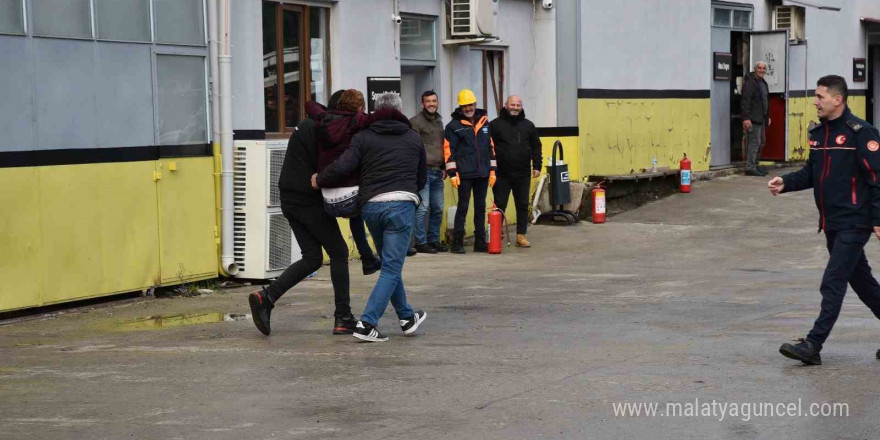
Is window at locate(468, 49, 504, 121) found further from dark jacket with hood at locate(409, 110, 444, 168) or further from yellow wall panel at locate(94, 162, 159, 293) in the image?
yellow wall panel at locate(94, 162, 159, 293)

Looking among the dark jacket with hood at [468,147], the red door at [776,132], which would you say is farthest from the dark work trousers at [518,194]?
the red door at [776,132]

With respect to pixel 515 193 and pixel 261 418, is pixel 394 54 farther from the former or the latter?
pixel 261 418

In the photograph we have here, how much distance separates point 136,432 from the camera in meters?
6.89

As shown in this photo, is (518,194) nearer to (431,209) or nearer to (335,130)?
(431,209)

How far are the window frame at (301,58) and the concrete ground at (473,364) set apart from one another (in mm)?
2146

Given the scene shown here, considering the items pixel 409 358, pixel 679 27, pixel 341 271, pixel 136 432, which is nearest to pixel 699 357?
pixel 409 358

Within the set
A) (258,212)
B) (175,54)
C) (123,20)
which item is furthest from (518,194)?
(123,20)

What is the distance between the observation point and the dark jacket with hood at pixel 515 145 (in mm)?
16438

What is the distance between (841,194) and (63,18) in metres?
7.00

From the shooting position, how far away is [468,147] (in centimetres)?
1591

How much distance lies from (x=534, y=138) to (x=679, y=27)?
650cm

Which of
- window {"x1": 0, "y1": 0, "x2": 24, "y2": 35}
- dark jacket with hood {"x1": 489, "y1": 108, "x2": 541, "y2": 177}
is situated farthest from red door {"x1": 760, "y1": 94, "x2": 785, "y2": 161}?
window {"x1": 0, "y1": 0, "x2": 24, "y2": 35}

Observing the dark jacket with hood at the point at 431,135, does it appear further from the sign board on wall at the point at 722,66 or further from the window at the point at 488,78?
the sign board on wall at the point at 722,66

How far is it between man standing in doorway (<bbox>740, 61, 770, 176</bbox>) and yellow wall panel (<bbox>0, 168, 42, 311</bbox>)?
14.4 meters
